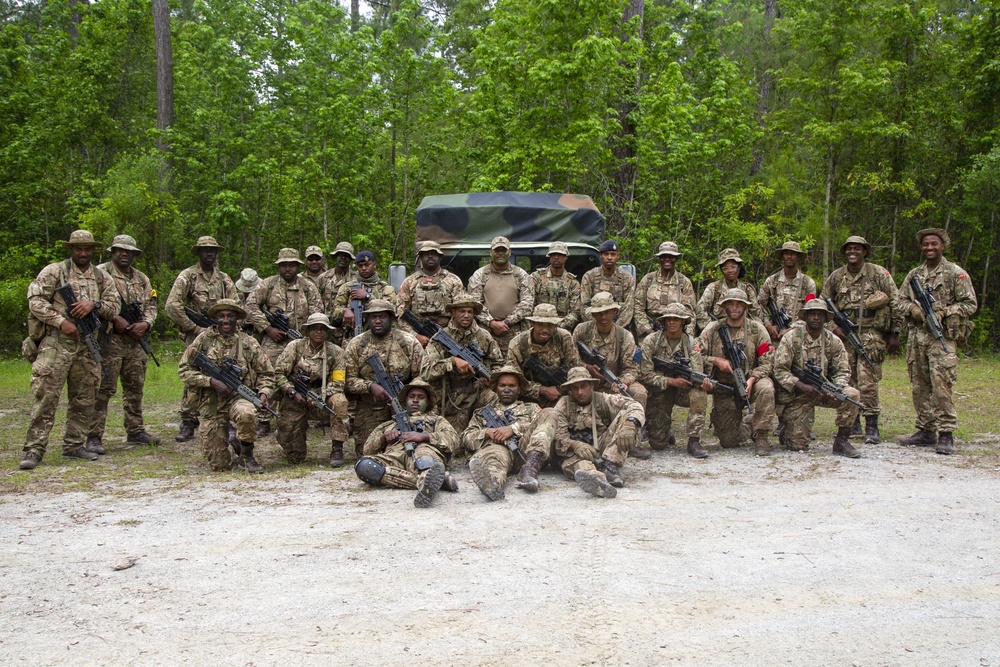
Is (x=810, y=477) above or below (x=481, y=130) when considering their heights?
below

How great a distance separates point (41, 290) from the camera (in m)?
7.80

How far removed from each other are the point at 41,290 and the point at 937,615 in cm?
789

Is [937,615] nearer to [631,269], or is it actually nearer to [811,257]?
[631,269]

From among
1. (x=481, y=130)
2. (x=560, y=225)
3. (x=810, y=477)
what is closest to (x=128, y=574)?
(x=810, y=477)

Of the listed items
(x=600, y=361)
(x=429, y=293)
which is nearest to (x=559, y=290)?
(x=600, y=361)

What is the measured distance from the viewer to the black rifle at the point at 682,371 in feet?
27.3

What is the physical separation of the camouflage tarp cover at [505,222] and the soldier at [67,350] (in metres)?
3.62

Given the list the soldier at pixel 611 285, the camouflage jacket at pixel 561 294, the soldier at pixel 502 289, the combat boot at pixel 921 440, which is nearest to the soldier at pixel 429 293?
the soldier at pixel 502 289

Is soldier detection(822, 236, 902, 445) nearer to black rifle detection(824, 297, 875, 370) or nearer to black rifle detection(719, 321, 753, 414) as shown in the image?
black rifle detection(824, 297, 875, 370)

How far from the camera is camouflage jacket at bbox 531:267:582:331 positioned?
30.0ft

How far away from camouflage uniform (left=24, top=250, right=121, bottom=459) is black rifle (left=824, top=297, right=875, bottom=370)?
25.5ft

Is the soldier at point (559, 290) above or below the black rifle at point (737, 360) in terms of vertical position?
above

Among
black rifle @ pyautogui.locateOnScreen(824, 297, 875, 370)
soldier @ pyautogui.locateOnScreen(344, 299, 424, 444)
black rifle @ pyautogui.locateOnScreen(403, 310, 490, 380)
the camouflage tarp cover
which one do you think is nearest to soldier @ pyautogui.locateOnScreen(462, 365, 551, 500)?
black rifle @ pyautogui.locateOnScreen(403, 310, 490, 380)

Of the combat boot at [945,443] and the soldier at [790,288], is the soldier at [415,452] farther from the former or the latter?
the combat boot at [945,443]
